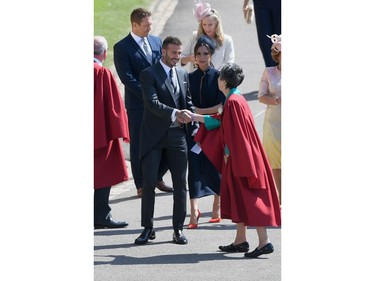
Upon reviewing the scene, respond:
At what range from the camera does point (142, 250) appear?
1062cm

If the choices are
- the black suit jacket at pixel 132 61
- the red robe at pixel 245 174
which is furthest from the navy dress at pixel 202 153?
the red robe at pixel 245 174

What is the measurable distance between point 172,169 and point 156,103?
62cm

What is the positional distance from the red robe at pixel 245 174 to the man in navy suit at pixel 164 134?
611mm

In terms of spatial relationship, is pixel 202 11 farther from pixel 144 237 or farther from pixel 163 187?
pixel 144 237

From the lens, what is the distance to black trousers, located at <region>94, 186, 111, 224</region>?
38.2 ft

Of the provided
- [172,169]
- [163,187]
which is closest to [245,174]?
[172,169]

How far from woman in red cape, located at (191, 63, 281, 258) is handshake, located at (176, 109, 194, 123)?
30cm

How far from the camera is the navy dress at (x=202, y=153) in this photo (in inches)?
449

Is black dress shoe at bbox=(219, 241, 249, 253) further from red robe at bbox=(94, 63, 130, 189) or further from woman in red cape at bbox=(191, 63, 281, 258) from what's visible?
red robe at bbox=(94, 63, 130, 189)

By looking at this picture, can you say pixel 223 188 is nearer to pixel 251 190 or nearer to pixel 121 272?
pixel 251 190

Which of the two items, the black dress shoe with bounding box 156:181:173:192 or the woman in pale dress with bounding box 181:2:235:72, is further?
the black dress shoe with bounding box 156:181:173:192

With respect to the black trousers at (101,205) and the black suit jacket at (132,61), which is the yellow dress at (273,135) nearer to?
the black suit jacket at (132,61)

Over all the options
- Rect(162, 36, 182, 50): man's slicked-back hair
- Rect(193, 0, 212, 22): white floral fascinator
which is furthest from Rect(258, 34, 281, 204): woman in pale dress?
Rect(162, 36, 182, 50): man's slicked-back hair

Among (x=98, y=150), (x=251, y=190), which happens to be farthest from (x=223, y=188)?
(x=98, y=150)
